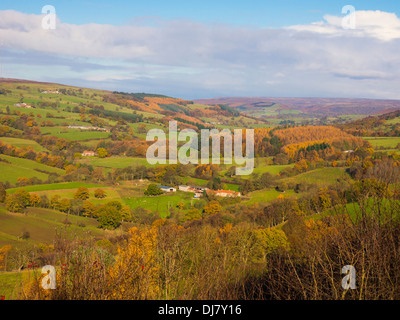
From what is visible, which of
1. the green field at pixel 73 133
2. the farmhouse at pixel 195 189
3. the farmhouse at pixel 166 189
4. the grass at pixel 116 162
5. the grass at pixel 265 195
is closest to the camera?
the grass at pixel 265 195

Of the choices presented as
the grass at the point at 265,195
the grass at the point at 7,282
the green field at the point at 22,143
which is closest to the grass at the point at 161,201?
the grass at the point at 265,195

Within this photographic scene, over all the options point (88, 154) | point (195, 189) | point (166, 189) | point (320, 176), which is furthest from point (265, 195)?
point (88, 154)

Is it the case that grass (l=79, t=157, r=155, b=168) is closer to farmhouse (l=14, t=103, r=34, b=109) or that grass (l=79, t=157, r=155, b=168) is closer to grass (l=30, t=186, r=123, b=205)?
grass (l=30, t=186, r=123, b=205)

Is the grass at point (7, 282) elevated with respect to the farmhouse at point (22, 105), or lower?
lower

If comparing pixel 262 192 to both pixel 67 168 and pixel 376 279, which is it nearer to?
pixel 67 168

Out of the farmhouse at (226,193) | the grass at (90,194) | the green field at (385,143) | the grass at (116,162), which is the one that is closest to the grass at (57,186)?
the grass at (90,194)

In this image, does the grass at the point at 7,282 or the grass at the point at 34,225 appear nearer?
the grass at the point at 7,282

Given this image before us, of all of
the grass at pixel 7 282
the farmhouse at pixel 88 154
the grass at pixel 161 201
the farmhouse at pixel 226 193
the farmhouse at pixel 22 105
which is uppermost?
the farmhouse at pixel 22 105

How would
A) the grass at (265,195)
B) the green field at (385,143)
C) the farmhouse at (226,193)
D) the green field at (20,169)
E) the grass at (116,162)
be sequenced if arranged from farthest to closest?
the green field at (385,143) < the grass at (116,162) < the farmhouse at (226,193) < the green field at (20,169) < the grass at (265,195)

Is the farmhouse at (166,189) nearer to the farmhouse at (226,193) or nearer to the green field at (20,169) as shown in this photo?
the farmhouse at (226,193)

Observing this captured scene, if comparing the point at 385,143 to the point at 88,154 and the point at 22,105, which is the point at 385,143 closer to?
the point at 88,154

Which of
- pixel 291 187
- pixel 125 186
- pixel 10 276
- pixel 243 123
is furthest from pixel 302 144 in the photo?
pixel 10 276
